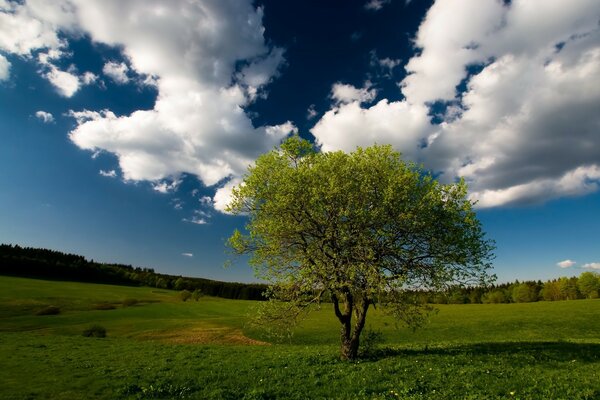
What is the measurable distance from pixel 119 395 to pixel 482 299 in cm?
17856

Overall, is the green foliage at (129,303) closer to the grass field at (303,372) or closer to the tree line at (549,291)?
the grass field at (303,372)

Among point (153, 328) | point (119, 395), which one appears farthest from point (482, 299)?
point (119, 395)

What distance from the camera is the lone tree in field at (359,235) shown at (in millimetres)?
22578

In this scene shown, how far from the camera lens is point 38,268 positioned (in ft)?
610

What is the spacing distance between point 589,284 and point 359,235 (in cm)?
17440

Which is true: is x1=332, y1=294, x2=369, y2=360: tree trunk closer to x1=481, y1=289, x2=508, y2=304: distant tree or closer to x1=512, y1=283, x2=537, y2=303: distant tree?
x1=481, y1=289, x2=508, y2=304: distant tree

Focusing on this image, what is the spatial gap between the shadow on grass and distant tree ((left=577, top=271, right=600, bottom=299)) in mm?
152530

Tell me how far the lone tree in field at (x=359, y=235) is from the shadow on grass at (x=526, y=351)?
3975 millimetres

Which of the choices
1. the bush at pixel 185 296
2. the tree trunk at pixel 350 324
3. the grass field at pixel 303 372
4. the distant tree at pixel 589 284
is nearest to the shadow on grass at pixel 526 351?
the grass field at pixel 303 372

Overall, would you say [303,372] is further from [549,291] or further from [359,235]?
[549,291]

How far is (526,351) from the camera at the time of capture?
2605 centimetres

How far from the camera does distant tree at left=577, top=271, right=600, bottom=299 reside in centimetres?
14425

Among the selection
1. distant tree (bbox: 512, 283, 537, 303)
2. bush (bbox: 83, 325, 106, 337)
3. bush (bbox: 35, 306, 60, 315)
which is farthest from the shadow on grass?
distant tree (bbox: 512, 283, 537, 303)

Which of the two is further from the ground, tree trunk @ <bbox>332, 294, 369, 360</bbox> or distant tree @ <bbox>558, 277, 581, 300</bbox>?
distant tree @ <bbox>558, 277, 581, 300</bbox>
